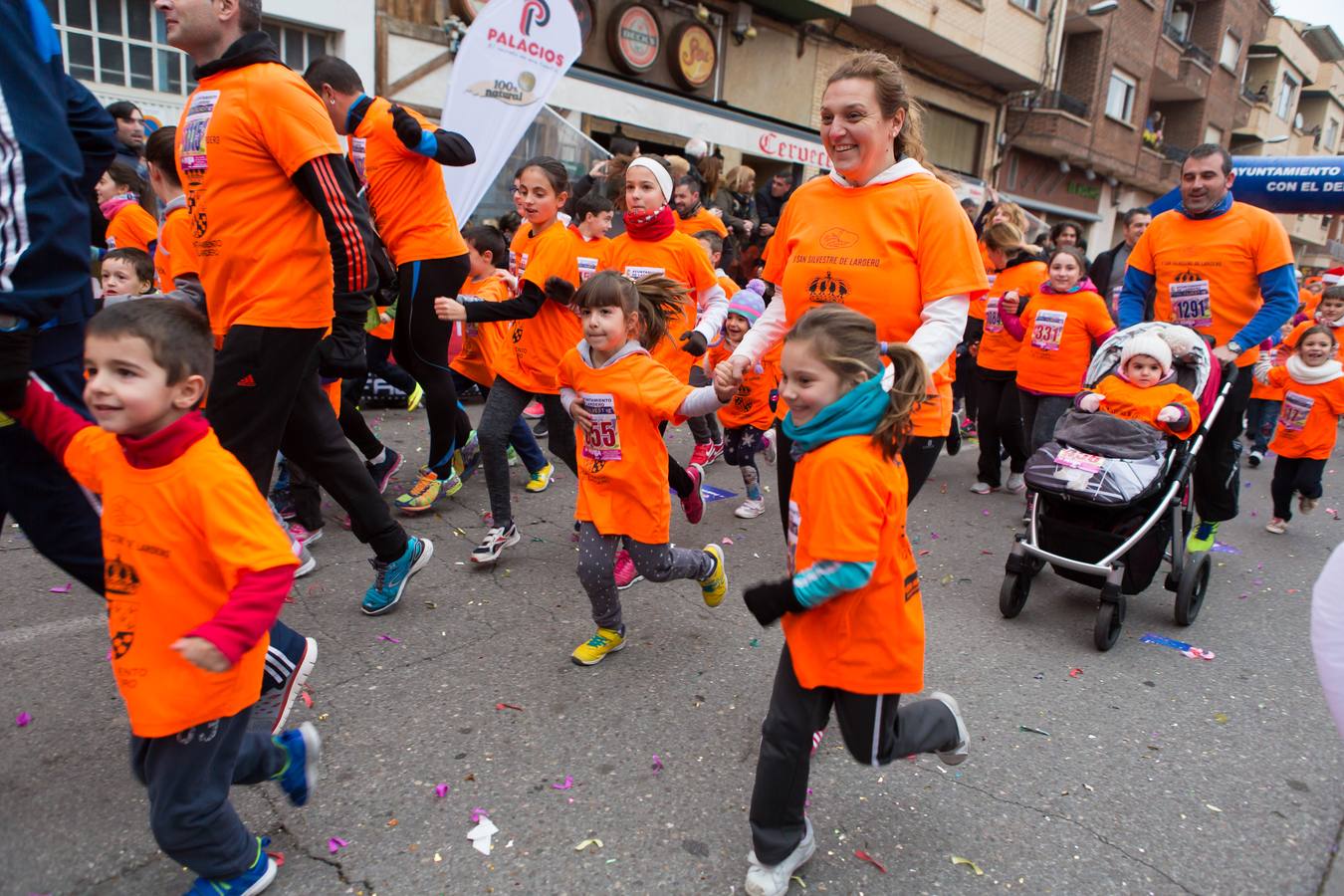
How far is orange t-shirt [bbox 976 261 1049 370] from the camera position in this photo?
6117 mm

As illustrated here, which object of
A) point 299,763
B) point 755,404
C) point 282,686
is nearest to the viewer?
point 299,763

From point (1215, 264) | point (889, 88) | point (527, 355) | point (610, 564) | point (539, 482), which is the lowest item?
point (539, 482)

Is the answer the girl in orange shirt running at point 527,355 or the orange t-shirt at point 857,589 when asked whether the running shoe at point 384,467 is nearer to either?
the girl in orange shirt running at point 527,355

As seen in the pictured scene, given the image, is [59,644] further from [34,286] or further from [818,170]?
[818,170]

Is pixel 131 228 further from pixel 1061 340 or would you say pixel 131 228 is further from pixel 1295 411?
pixel 1295 411

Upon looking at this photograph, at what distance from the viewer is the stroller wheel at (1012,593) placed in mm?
4113

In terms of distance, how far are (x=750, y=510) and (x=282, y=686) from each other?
347 cm

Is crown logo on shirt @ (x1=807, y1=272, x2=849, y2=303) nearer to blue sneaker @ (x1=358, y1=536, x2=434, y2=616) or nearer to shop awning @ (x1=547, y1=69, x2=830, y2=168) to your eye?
blue sneaker @ (x1=358, y1=536, x2=434, y2=616)

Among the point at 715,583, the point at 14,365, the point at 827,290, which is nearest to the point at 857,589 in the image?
the point at 827,290

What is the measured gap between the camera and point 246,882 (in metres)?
2.08

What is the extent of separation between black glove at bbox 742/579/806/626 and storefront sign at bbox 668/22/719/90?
13.8 m

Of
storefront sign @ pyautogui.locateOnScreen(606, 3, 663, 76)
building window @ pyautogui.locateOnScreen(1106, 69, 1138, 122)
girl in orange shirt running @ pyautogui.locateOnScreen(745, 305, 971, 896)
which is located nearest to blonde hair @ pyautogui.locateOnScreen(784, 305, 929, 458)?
girl in orange shirt running @ pyautogui.locateOnScreen(745, 305, 971, 896)

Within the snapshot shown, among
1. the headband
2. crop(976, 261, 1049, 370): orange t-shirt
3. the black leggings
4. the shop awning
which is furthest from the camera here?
the shop awning

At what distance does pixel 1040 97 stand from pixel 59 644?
25.5 m
